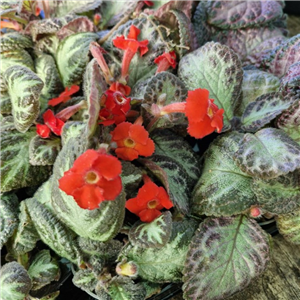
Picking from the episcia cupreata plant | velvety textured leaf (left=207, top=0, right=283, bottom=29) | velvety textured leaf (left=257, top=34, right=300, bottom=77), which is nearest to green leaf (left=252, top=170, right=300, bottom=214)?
the episcia cupreata plant

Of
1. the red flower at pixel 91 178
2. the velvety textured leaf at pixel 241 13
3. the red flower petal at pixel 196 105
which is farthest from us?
the velvety textured leaf at pixel 241 13

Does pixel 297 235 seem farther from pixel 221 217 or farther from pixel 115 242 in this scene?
pixel 115 242

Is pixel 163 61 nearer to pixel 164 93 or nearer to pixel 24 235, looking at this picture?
pixel 164 93

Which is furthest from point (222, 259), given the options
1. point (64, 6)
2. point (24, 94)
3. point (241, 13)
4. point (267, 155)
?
point (64, 6)

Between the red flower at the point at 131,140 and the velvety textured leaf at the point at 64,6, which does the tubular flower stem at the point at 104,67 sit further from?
the velvety textured leaf at the point at 64,6

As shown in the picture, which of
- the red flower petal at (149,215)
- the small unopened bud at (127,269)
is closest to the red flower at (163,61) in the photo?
the red flower petal at (149,215)

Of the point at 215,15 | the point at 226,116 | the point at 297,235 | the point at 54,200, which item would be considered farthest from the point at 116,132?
the point at 215,15
